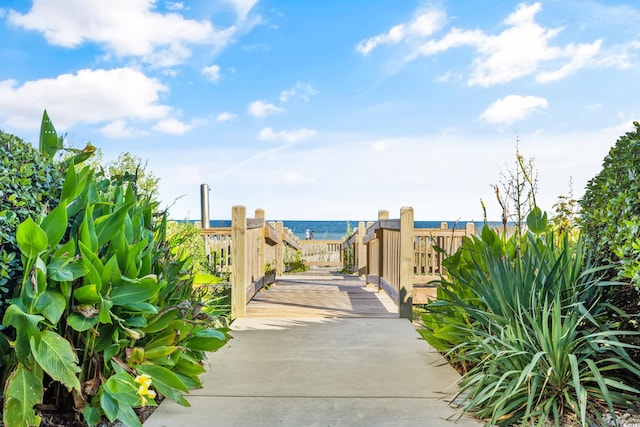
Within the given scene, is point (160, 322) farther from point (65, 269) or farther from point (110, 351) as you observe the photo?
point (65, 269)

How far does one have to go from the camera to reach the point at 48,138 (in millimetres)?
2574

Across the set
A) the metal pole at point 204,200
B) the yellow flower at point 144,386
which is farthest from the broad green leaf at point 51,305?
the metal pole at point 204,200

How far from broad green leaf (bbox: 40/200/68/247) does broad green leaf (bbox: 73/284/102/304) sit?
253 mm

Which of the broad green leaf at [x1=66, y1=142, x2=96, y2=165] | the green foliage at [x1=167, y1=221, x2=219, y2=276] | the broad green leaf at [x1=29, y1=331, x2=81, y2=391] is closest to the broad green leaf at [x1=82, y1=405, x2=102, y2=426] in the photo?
the broad green leaf at [x1=29, y1=331, x2=81, y2=391]

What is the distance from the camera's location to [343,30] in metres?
8.86

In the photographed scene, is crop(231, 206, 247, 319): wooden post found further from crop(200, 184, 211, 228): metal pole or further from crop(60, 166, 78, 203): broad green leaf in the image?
crop(200, 184, 211, 228): metal pole

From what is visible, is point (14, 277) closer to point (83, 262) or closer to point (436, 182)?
point (83, 262)

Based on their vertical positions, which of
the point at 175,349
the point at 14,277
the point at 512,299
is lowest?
the point at 175,349

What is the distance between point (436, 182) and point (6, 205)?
41.8 feet

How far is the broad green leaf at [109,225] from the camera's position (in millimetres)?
2215

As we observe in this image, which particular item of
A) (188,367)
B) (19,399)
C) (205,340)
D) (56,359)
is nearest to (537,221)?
(205,340)

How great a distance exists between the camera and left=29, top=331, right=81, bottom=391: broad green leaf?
1845 mm

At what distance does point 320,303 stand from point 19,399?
4.17 metres

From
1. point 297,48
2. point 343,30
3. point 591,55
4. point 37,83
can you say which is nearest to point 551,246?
point 591,55
